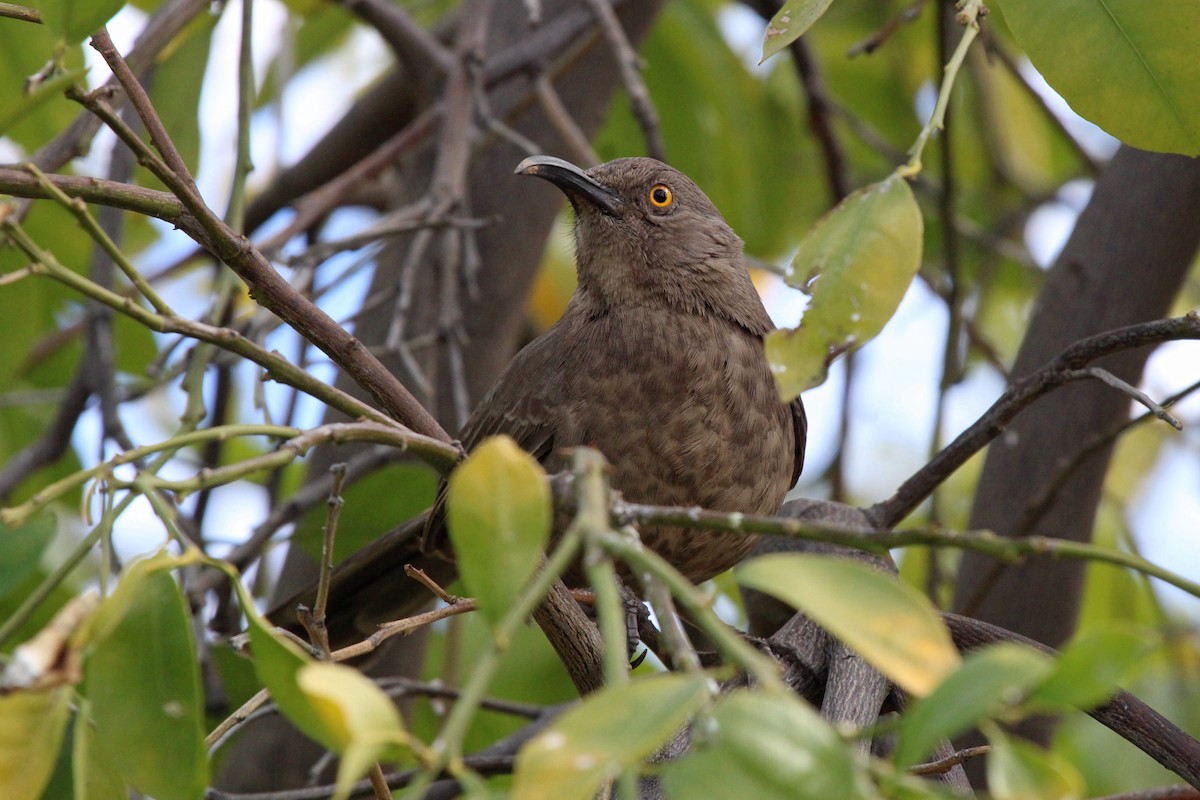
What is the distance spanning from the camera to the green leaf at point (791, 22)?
1.81 metres

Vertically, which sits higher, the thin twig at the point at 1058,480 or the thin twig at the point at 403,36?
the thin twig at the point at 403,36

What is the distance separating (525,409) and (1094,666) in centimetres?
252

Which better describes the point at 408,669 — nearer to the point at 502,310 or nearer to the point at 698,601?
the point at 502,310

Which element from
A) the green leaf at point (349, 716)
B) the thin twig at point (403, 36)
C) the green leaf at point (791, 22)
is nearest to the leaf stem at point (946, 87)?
the green leaf at point (791, 22)

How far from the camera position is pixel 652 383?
338 centimetres

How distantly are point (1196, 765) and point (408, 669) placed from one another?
2.68m

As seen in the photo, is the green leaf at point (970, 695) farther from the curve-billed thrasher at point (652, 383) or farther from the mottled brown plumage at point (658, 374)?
the mottled brown plumage at point (658, 374)

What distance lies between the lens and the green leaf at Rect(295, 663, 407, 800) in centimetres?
111

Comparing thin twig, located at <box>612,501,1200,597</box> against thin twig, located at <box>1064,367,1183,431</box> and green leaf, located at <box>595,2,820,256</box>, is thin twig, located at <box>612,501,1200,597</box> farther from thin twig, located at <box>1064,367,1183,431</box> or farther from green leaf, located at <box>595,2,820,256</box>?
green leaf, located at <box>595,2,820,256</box>

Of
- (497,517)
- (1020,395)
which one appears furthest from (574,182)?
(497,517)

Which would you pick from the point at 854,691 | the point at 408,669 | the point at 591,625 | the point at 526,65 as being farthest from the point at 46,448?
the point at 854,691

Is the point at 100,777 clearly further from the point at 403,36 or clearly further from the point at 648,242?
the point at 403,36

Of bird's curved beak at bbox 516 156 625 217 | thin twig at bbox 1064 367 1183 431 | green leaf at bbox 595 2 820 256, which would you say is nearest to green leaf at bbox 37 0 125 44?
thin twig at bbox 1064 367 1183 431

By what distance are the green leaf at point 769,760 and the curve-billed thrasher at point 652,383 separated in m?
1.92
